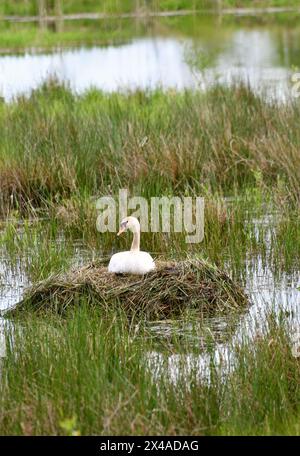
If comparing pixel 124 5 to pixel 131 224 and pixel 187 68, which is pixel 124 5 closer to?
pixel 187 68

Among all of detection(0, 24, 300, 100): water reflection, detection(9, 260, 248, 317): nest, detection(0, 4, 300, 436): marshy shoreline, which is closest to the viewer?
detection(0, 4, 300, 436): marshy shoreline

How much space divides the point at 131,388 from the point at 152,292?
199 centimetres

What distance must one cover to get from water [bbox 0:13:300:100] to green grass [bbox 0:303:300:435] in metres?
9.96

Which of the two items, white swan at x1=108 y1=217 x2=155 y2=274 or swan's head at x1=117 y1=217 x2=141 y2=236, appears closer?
white swan at x1=108 y1=217 x2=155 y2=274

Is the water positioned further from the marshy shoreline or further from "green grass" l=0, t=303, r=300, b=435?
"green grass" l=0, t=303, r=300, b=435

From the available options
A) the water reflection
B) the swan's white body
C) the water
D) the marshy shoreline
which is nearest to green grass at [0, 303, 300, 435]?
the marshy shoreline

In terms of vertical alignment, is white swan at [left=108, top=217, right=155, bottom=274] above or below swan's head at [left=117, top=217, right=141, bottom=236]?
below

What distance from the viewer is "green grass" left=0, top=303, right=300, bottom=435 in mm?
5375

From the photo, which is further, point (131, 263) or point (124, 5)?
point (124, 5)

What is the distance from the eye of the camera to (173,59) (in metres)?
24.2

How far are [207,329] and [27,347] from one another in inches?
52.4

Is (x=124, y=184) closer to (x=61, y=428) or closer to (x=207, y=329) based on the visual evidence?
(x=207, y=329)

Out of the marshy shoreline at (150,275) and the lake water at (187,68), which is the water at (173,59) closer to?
the lake water at (187,68)

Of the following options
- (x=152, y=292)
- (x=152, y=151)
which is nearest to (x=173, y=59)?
(x=152, y=151)
